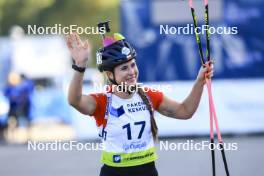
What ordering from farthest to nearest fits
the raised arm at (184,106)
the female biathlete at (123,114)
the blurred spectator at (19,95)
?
the blurred spectator at (19,95) < the raised arm at (184,106) < the female biathlete at (123,114)

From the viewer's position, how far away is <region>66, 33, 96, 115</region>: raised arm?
5.20 metres

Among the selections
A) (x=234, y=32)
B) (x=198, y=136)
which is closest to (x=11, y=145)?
(x=198, y=136)

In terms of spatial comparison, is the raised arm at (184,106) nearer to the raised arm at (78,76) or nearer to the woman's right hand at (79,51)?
the raised arm at (78,76)

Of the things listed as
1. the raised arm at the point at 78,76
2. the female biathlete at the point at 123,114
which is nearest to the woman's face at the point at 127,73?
the female biathlete at the point at 123,114

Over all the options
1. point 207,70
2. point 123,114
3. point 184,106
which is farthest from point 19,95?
point 207,70

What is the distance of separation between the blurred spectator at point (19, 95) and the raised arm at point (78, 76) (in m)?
14.6

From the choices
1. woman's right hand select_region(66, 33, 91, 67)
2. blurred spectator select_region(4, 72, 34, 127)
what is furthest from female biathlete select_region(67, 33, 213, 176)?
blurred spectator select_region(4, 72, 34, 127)

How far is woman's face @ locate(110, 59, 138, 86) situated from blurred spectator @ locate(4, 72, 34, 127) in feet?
47.7

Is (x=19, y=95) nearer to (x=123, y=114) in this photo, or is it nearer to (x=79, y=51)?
(x=123, y=114)

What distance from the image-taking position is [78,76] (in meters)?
5.26

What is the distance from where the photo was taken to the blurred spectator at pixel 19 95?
19.8 metres

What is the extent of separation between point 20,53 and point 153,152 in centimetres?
2076

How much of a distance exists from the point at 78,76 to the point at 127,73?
42 centimetres

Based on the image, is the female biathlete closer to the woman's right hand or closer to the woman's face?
the woman's face
